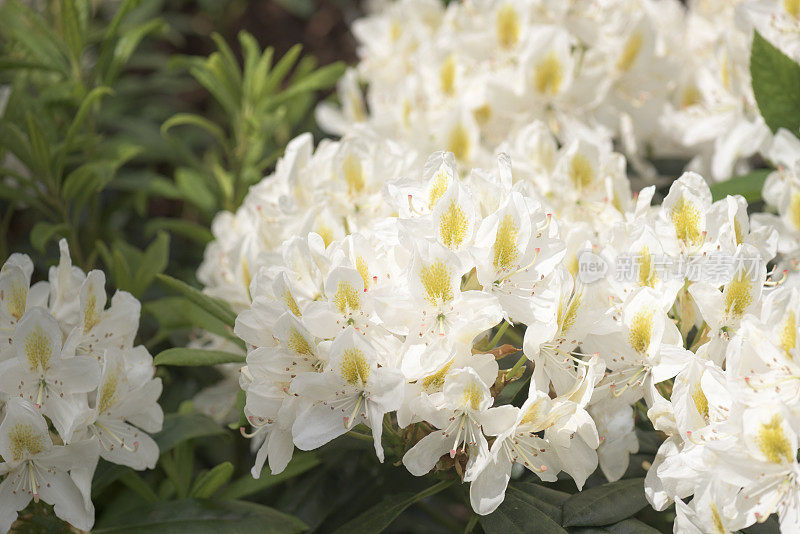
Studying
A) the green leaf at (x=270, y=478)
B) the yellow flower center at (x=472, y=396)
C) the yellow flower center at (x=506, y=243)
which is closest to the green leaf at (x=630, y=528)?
the yellow flower center at (x=472, y=396)

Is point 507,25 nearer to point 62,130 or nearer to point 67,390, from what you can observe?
point 62,130

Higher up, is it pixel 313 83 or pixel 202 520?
pixel 313 83

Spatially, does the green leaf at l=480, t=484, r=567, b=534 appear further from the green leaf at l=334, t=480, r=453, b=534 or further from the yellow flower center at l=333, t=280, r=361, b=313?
the yellow flower center at l=333, t=280, r=361, b=313

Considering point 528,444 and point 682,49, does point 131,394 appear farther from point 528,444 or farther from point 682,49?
point 682,49

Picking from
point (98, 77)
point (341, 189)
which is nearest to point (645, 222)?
point (341, 189)

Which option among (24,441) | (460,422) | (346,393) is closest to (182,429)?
(24,441)

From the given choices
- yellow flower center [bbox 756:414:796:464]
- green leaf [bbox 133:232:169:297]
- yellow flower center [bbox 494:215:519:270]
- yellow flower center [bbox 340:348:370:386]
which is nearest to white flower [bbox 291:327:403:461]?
yellow flower center [bbox 340:348:370:386]
